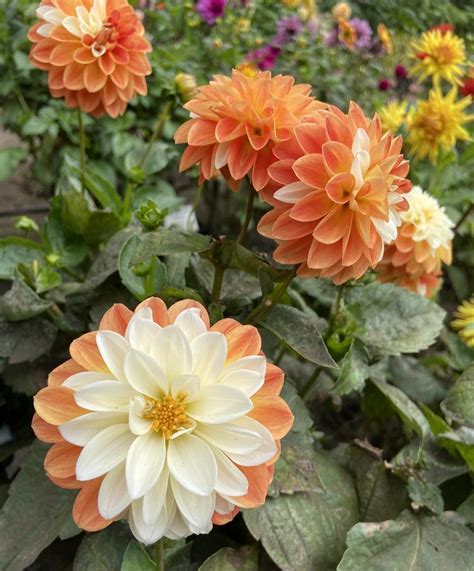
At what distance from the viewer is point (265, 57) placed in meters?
1.62

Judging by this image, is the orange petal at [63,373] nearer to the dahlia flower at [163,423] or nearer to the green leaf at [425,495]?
the dahlia flower at [163,423]

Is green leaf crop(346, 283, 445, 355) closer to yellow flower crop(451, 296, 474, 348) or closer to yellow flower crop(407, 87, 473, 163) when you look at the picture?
yellow flower crop(451, 296, 474, 348)

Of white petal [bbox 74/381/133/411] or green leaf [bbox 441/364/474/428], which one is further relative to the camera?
green leaf [bbox 441/364/474/428]

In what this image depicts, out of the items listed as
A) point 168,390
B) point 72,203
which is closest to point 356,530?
point 168,390

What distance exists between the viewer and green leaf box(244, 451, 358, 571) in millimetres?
646

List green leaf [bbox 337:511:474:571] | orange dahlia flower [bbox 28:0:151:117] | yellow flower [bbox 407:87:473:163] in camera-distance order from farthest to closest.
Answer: yellow flower [bbox 407:87:473:163]
orange dahlia flower [bbox 28:0:151:117]
green leaf [bbox 337:511:474:571]

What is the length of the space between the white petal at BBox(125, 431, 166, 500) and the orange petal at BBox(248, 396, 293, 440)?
0.07m

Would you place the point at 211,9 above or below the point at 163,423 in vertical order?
below

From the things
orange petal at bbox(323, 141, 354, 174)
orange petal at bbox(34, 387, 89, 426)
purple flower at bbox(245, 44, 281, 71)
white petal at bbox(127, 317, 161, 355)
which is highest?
orange petal at bbox(323, 141, 354, 174)

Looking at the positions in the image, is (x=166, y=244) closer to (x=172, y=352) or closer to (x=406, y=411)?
(x=172, y=352)

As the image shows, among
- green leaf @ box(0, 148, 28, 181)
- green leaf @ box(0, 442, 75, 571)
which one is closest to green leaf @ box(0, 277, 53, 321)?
green leaf @ box(0, 442, 75, 571)

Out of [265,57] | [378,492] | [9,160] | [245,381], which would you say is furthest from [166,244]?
[265,57]

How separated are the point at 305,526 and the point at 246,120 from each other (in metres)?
0.44

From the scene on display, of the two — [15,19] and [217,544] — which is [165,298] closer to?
[217,544]
